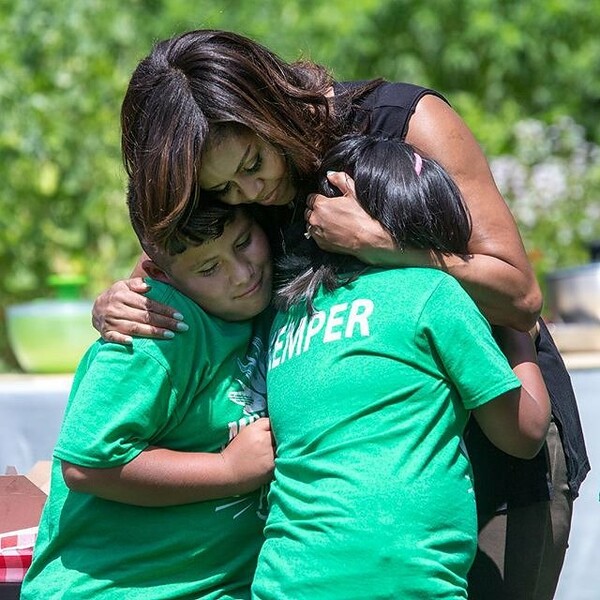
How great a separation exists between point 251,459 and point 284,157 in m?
0.44

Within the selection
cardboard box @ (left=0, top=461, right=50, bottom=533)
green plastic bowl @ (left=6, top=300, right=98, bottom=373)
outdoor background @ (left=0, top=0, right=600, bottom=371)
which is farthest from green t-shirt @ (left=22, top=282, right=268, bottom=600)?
outdoor background @ (left=0, top=0, right=600, bottom=371)

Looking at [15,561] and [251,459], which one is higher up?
[251,459]

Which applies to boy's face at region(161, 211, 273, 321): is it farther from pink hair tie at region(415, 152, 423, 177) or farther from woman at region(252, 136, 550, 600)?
pink hair tie at region(415, 152, 423, 177)

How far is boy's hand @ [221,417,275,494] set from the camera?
5.57 feet

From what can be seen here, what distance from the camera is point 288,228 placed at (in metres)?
1.85

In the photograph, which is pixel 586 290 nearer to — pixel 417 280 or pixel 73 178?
pixel 417 280

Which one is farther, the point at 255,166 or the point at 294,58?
the point at 294,58

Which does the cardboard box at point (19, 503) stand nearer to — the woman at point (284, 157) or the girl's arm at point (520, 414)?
the woman at point (284, 157)

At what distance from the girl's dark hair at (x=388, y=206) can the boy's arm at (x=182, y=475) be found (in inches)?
8.7

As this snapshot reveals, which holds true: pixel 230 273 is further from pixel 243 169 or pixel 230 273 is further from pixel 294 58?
pixel 294 58

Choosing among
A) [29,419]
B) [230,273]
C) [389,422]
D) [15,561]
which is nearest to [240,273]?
[230,273]

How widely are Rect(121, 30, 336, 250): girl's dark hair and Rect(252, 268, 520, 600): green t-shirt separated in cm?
29

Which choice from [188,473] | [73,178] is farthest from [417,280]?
[73,178]

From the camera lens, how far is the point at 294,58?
514 centimetres
